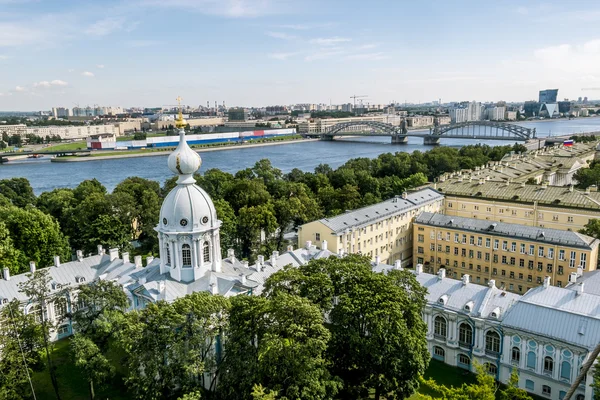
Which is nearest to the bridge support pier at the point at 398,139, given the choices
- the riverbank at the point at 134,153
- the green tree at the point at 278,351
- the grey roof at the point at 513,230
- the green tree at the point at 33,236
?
the riverbank at the point at 134,153

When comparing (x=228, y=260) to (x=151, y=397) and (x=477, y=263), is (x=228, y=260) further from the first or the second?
(x=477, y=263)

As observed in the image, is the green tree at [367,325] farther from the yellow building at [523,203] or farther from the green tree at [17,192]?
the green tree at [17,192]

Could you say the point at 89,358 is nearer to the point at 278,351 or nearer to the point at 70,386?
the point at 70,386

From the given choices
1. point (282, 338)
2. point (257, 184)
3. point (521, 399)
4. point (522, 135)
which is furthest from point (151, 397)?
point (522, 135)

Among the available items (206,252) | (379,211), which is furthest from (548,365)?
(379,211)

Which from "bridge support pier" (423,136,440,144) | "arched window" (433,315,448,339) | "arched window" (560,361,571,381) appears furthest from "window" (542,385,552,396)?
"bridge support pier" (423,136,440,144)
